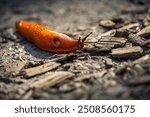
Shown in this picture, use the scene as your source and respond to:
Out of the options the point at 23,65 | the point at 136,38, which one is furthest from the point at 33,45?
the point at 136,38

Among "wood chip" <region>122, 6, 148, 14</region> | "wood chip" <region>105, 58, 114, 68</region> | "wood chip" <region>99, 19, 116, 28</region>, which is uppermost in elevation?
"wood chip" <region>122, 6, 148, 14</region>

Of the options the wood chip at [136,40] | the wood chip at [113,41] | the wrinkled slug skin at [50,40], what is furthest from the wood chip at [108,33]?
the wrinkled slug skin at [50,40]

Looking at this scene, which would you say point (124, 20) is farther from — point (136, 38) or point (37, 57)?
point (37, 57)

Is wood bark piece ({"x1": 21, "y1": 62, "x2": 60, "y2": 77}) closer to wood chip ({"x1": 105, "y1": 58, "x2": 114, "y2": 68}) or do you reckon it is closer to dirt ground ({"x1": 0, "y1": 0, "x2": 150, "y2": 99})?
dirt ground ({"x1": 0, "y1": 0, "x2": 150, "y2": 99})

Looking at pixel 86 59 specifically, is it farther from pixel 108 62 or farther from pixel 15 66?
pixel 15 66

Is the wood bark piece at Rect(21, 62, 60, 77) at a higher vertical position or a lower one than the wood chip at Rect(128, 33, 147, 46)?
lower

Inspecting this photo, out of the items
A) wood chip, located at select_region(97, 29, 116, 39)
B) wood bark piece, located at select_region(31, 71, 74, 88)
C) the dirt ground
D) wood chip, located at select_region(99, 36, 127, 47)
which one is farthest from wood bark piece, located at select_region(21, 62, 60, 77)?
wood chip, located at select_region(97, 29, 116, 39)

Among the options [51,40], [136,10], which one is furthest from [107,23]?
[51,40]
